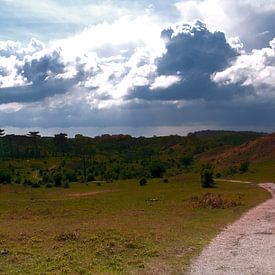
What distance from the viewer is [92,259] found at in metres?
18.4

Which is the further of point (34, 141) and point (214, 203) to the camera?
point (34, 141)

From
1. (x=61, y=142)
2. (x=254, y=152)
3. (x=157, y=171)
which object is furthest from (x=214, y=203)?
(x=61, y=142)

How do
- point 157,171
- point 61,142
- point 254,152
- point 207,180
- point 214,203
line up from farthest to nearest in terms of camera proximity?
point 61,142
point 254,152
point 157,171
point 207,180
point 214,203

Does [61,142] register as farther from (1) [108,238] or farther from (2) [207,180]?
(1) [108,238]

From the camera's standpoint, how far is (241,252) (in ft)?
64.8

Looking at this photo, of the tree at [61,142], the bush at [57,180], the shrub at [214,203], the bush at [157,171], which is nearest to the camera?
the shrub at [214,203]

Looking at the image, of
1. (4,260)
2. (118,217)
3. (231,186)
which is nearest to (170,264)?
(4,260)

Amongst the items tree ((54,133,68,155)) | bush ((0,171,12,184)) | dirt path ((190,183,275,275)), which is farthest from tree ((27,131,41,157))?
dirt path ((190,183,275,275))

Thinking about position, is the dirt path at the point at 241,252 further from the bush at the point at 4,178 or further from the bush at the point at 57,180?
the bush at the point at 4,178

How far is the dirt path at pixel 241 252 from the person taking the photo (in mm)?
16562

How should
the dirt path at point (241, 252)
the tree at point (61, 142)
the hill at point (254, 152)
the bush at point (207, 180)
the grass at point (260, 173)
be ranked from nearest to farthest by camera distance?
the dirt path at point (241, 252)
the bush at point (207, 180)
the grass at point (260, 173)
the hill at point (254, 152)
the tree at point (61, 142)

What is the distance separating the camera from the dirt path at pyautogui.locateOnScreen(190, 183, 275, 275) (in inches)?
652

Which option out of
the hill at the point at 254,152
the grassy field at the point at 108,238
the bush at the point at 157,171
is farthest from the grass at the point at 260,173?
the grassy field at the point at 108,238

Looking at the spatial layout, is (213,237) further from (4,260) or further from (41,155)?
(41,155)
